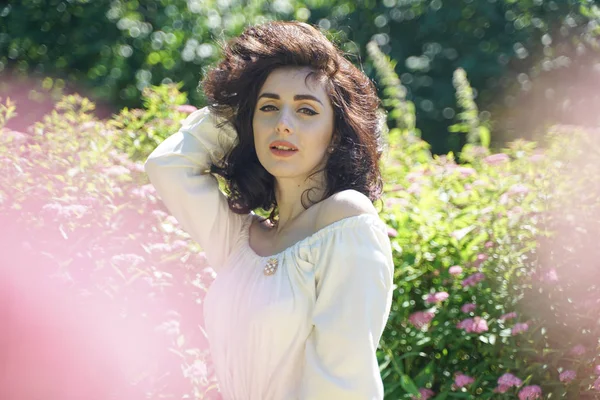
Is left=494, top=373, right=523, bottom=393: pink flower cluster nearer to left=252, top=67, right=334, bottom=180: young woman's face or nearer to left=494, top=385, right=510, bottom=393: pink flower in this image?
left=494, top=385, right=510, bottom=393: pink flower

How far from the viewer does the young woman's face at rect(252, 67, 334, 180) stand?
85.9 inches

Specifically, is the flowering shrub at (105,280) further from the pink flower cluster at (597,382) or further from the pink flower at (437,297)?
the pink flower cluster at (597,382)

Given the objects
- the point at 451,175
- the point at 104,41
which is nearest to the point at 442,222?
the point at 451,175

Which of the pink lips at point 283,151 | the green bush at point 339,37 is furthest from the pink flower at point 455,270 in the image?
the green bush at point 339,37

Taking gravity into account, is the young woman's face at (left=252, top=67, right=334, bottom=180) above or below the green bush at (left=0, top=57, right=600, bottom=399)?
above

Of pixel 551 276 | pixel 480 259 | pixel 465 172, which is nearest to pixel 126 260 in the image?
pixel 480 259

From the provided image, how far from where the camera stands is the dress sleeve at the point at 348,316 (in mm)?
1941

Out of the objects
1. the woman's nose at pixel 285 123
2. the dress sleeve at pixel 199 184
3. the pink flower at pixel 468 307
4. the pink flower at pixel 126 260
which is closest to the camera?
the woman's nose at pixel 285 123

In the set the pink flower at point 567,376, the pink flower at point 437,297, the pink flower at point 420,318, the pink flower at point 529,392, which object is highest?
the pink flower at point 437,297

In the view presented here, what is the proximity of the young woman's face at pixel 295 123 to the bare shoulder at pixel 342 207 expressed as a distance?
5.4 inches

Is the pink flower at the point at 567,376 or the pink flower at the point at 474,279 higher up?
the pink flower at the point at 474,279

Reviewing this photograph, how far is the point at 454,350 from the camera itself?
10.7 feet

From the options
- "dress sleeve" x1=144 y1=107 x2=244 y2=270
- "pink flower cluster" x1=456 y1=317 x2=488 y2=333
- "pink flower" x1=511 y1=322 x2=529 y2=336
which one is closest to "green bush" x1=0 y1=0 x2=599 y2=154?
"pink flower cluster" x1=456 y1=317 x2=488 y2=333

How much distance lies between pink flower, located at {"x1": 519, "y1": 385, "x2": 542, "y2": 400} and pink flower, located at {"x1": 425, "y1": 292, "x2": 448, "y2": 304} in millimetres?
427
